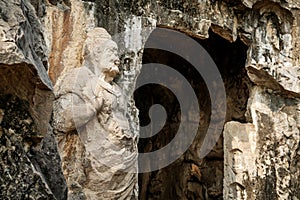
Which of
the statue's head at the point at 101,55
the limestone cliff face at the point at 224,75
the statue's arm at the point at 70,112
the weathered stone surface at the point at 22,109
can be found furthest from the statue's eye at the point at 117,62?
the weathered stone surface at the point at 22,109

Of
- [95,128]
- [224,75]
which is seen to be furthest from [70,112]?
[224,75]

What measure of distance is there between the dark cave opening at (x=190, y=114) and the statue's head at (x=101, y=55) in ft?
4.71

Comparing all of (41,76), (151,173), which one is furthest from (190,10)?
(41,76)

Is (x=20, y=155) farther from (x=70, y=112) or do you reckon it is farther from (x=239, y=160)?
(x=239, y=160)

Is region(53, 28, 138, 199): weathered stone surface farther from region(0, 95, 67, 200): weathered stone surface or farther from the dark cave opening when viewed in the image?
region(0, 95, 67, 200): weathered stone surface

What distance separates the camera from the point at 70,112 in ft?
12.9

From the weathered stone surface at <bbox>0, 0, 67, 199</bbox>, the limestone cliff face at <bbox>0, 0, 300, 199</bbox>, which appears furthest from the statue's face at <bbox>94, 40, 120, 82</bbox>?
the weathered stone surface at <bbox>0, 0, 67, 199</bbox>

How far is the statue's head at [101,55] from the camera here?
13.6 ft

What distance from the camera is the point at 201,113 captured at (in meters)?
5.95

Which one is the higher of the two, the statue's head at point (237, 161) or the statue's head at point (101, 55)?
the statue's head at point (101, 55)

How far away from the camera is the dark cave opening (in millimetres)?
5652

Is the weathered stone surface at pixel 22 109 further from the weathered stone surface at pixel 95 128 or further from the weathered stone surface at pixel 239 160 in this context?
the weathered stone surface at pixel 239 160

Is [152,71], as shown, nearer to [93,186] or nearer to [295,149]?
[295,149]

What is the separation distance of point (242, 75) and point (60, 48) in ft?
6.34
